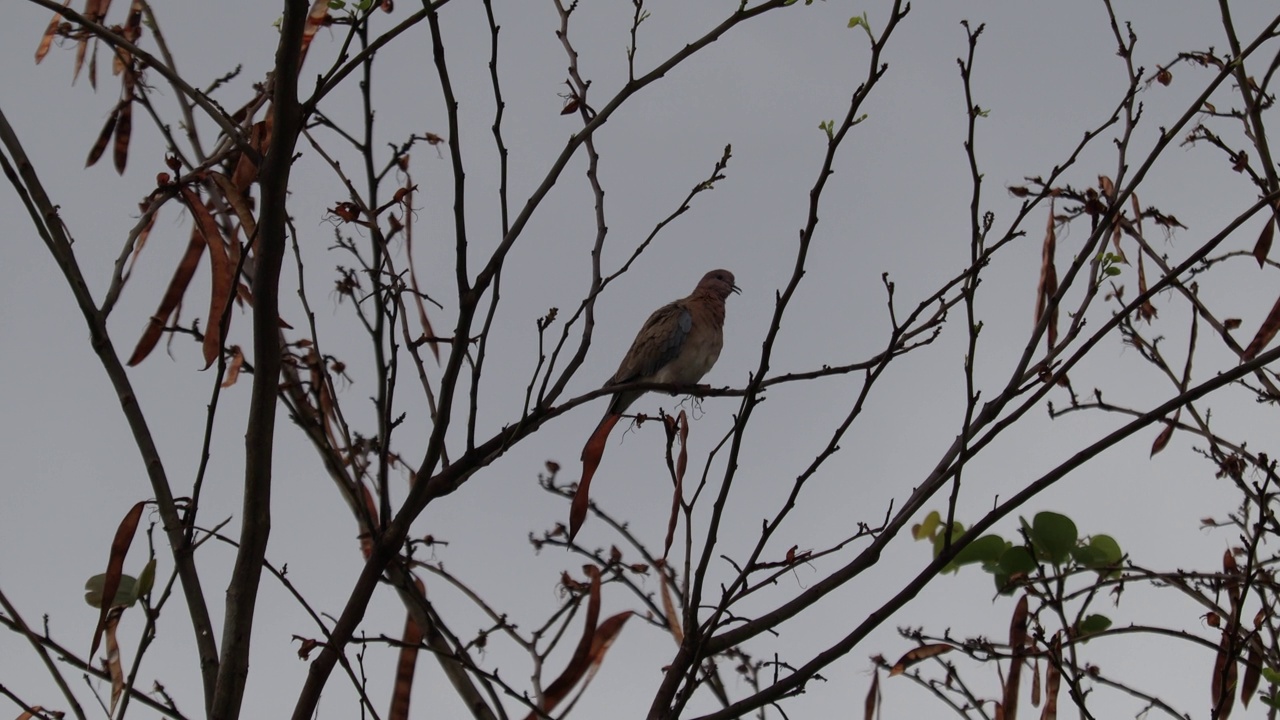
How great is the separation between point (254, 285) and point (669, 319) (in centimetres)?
485

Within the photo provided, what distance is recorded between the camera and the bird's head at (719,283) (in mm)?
7574

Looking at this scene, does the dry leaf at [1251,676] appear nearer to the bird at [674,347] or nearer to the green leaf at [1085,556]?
the green leaf at [1085,556]

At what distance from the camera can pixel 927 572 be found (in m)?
2.34

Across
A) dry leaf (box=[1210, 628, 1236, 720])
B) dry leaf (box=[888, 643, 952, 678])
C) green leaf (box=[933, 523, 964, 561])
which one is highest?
green leaf (box=[933, 523, 964, 561])

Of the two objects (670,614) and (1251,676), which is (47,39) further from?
(1251,676)

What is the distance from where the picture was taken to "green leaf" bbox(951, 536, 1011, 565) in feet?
8.34

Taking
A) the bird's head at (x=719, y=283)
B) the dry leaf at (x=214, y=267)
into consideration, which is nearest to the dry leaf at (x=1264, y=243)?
the dry leaf at (x=214, y=267)

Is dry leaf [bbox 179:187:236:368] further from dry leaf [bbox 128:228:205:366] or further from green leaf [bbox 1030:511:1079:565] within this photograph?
green leaf [bbox 1030:511:1079:565]

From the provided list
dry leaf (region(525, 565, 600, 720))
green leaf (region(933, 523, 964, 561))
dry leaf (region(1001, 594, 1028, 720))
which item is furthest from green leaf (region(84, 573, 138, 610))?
dry leaf (region(1001, 594, 1028, 720))

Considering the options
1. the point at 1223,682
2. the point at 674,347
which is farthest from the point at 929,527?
the point at 674,347

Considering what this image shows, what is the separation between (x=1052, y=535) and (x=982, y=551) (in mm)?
191

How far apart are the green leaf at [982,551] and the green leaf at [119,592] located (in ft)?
5.95

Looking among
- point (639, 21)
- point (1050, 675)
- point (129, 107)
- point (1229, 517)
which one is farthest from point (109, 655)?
point (1229, 517)

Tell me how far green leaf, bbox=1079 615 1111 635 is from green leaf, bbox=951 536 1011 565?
0.46 m
